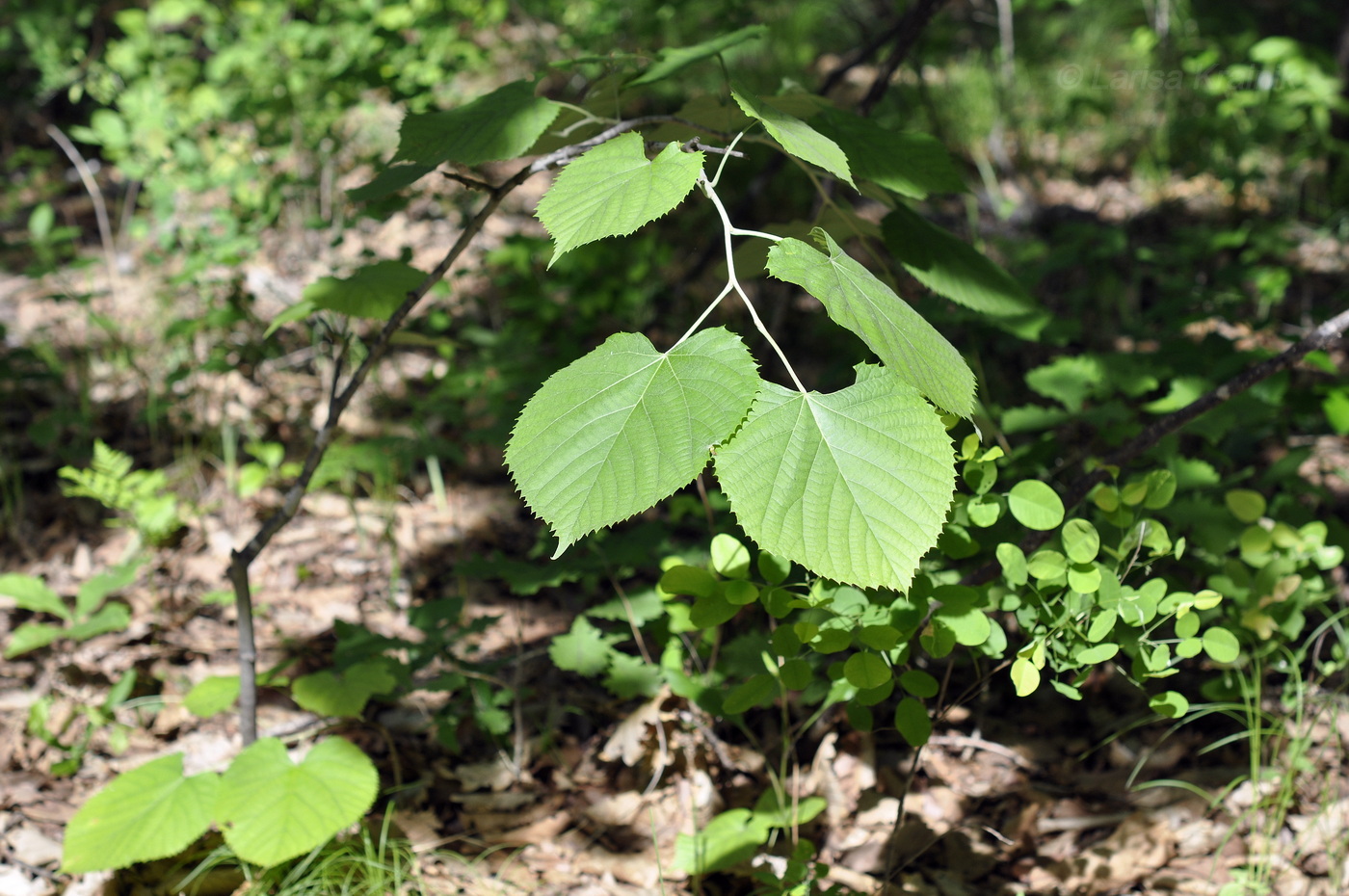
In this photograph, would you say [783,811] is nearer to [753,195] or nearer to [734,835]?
[734,835]

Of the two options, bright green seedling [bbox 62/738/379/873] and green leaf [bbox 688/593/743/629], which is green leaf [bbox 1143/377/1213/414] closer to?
green leaf [bbox 688/593/743/629]

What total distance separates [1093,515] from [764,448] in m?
1.10

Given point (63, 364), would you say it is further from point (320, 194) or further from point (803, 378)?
point (803, 378)

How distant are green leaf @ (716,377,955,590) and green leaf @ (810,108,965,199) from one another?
500 millimetres

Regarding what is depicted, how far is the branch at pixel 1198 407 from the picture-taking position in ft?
4.00

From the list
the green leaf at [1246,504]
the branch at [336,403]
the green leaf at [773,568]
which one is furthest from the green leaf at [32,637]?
the green leaf at [1246,504]

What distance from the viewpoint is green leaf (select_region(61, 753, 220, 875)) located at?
4.21 feet

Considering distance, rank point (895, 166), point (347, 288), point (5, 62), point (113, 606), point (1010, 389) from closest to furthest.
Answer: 1. point (895, 166)
2. point (347, 288)
3. point (113, 606)
4. point (1010, 389)
5. point (5, 62)

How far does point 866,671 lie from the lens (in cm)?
113

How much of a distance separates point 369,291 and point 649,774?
1.10 meters

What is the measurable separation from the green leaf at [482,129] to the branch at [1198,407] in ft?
2.93

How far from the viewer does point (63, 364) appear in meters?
3.32

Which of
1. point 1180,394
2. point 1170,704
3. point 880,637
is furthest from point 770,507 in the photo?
Answer: point 1180,394

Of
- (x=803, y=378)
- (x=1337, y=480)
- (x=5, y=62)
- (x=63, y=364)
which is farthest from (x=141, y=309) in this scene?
(x=1337, y=480)
